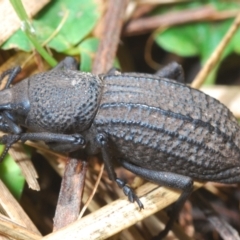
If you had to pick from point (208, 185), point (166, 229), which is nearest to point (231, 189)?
point (208, 185)

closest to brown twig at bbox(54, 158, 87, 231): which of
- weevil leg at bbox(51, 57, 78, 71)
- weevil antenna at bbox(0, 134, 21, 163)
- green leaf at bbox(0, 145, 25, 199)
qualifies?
green leaf at bbox(0, 145, 25, 199)

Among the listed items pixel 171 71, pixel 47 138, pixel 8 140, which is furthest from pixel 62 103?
pixel 171 71

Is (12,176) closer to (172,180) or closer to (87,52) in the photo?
(172,180)

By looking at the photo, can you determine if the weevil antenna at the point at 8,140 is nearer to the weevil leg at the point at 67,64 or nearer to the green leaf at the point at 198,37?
the weevil leg at the point at 67,64

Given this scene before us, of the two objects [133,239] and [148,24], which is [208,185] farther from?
[148,24]

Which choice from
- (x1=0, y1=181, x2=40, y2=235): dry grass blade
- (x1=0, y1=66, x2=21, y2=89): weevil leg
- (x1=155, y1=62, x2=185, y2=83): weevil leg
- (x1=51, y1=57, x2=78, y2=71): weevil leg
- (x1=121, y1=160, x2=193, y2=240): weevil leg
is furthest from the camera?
(x1=155, y1=62, x2=185, y2=83): weevil leg

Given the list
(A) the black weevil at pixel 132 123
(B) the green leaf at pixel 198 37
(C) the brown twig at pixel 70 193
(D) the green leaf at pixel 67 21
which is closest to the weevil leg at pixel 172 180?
(A) the black weevil at pixel 132 123

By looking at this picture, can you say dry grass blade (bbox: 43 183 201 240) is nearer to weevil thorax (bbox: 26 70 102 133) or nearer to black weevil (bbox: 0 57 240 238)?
black weevil (bbox: 0 57 240 238)
